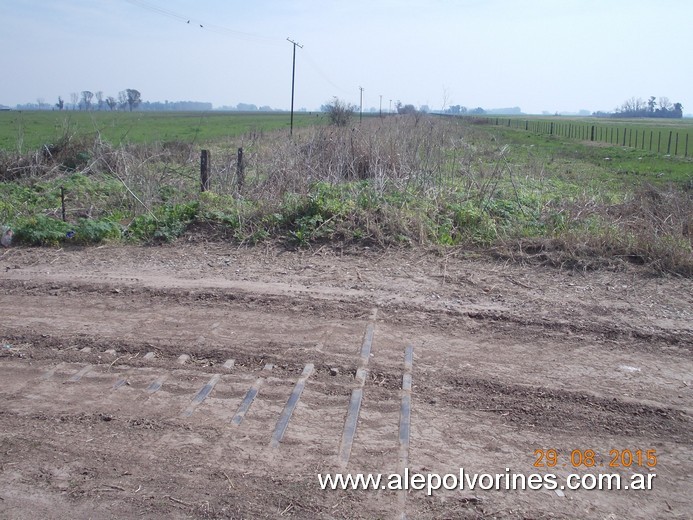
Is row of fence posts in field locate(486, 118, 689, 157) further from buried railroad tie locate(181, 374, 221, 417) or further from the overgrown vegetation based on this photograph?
buried railroad tie locate(181, 374, 221, 417)

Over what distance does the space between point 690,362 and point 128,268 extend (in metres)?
6.82

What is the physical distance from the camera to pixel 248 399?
480 centimetres

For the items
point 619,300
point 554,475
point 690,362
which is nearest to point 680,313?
point 619,300

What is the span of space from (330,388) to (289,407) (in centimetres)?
44

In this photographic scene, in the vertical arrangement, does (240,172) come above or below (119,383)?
above

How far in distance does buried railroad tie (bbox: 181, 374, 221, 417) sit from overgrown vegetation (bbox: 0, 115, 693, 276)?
432 cm

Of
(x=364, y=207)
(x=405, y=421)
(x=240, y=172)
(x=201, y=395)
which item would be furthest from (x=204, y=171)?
(x=405, y=421)

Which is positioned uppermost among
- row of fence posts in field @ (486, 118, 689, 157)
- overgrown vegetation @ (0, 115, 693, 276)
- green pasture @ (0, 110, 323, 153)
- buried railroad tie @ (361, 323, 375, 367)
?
row of fence posts in field @ (486, 118, 689, 157)

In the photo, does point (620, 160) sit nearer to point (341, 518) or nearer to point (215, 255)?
point (215, 255)

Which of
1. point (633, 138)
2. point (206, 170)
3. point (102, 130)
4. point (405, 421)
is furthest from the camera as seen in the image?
point (633, 138)

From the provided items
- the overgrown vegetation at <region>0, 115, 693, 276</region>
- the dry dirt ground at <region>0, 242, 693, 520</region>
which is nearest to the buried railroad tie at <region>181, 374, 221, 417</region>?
the dry dirt ground at <region>0, 242, 693, 520</region>

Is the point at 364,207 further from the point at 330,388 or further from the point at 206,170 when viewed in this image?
the point at 330,388

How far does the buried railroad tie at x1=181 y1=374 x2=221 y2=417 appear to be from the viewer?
4.62 metres

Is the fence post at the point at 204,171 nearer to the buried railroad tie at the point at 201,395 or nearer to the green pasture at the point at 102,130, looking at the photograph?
the green pasture at the point at 102,130
